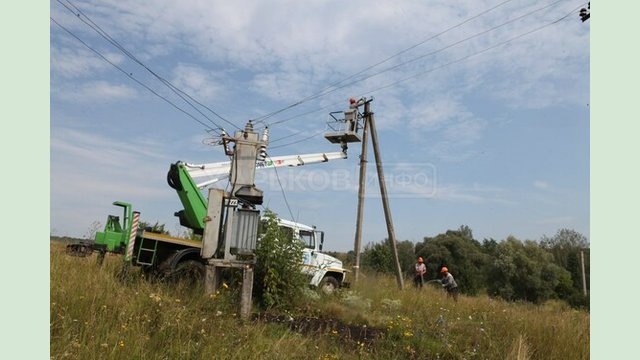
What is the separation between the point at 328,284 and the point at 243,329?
7756 millimetres

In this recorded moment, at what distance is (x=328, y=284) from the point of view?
45.5ft

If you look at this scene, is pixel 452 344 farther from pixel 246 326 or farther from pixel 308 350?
pixel 246 326

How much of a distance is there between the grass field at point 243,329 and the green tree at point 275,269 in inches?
15.9

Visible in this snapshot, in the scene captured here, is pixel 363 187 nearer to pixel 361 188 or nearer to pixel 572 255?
pixel 361 188

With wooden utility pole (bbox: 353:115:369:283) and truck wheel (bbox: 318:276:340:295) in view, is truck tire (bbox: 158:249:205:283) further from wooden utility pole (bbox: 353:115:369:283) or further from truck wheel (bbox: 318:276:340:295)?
wooden utility pole (bbox: 353:115:369:283)

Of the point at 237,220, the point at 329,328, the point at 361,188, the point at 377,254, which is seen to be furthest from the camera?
the point at 377,254

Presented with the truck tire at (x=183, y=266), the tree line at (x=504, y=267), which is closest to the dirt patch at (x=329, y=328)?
the truck tire at (x=183, y=266)

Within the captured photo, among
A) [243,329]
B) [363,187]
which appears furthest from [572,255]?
[243,329]

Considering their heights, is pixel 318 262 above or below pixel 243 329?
above

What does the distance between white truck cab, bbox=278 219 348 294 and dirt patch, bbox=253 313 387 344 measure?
3.91 meters

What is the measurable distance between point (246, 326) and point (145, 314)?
141 centimetres

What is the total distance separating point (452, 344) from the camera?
7.64 metres

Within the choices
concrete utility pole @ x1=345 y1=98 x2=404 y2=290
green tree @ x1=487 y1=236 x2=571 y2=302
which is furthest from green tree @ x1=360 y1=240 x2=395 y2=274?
concrete utility pole @ x1=345 y1=98 x2=404 y2=290

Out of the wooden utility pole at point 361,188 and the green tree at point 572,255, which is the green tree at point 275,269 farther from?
the green tree at point 572,255
